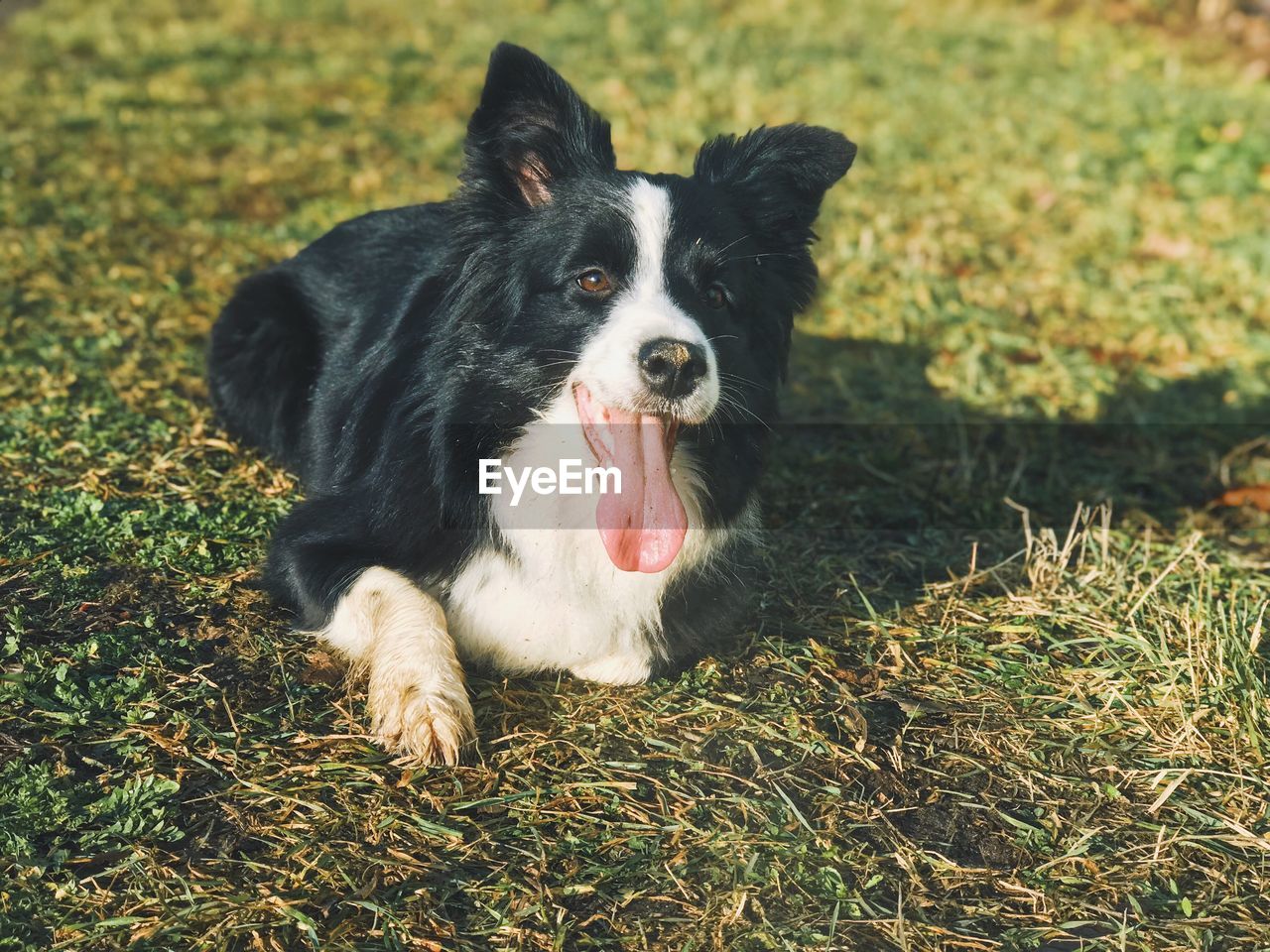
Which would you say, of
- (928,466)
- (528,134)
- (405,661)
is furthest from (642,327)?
(928,466)

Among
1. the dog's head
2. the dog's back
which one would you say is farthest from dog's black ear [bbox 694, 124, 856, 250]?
the dog's back

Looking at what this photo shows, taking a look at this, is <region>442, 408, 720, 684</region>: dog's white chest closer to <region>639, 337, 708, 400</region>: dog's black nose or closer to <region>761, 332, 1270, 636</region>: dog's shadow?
<region>639, 337, 708, 400</region>: dog's black nose

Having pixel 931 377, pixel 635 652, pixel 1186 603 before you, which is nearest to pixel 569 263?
pixel 635 652

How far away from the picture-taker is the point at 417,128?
8375 millimetres

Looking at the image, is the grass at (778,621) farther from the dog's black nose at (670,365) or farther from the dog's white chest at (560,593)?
the dog's black nose at (670,365)

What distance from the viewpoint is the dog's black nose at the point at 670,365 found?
3.06 metres

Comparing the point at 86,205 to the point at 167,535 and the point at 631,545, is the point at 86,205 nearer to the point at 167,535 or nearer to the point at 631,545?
the point at 167,535

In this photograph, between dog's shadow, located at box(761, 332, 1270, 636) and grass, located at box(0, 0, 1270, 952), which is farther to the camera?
dog's shadow, located at box(761, 332, 1270, 636)

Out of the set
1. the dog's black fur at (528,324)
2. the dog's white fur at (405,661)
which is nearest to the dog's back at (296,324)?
the dog's black fur at (528,324)

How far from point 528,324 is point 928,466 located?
2424 mm

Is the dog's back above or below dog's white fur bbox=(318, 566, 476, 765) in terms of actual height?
above

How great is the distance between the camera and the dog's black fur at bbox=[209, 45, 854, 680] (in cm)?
→ 334

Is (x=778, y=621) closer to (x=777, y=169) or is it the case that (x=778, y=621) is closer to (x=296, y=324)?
(x=777, y=169)

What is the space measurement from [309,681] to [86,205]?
4.35 m
